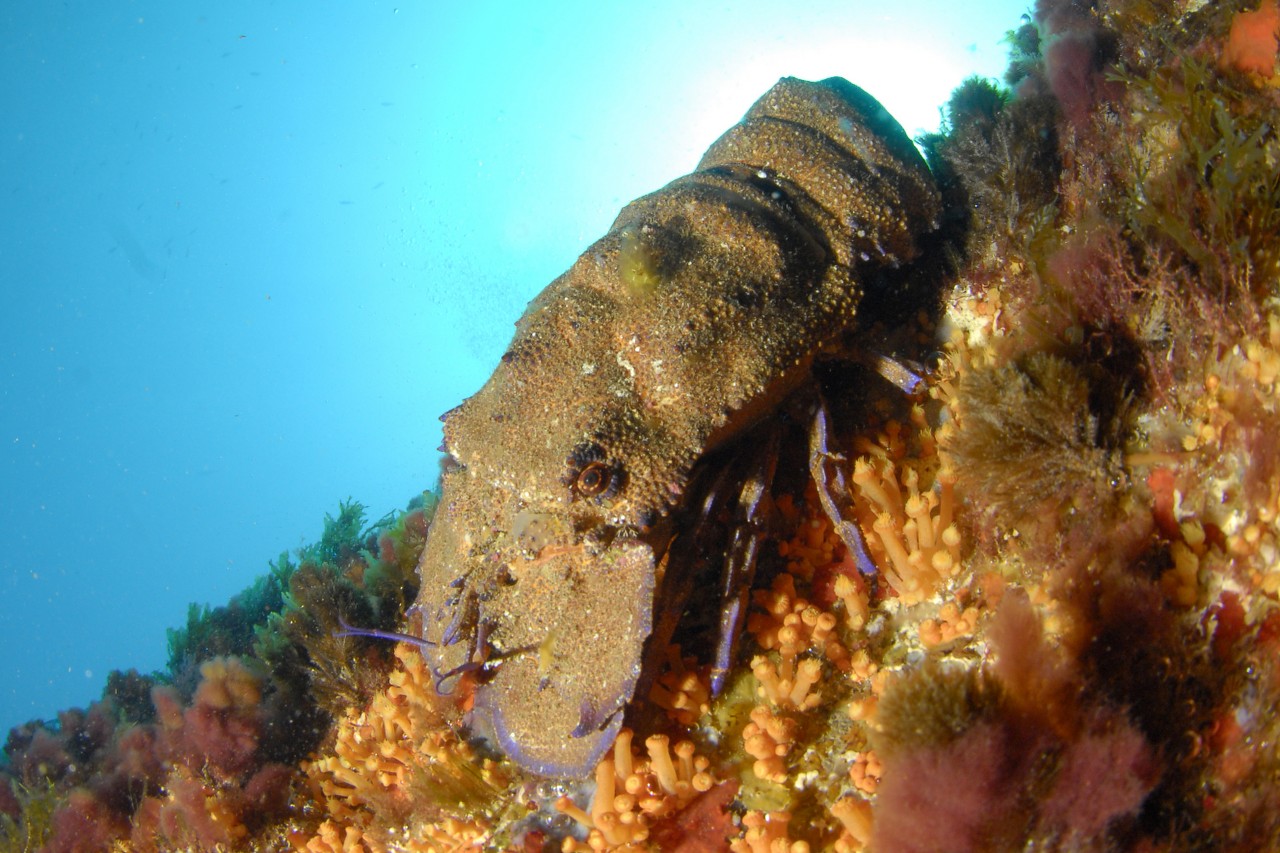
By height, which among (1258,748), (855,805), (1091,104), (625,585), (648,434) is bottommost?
(1258,748)

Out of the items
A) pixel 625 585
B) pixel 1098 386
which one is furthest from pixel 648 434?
pixel 1098 386

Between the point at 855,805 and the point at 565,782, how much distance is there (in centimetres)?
157

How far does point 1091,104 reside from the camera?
416 centimetres

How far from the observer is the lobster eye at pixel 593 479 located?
9.57ft

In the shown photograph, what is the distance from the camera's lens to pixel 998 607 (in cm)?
256

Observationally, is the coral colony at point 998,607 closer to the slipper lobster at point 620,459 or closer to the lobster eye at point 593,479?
the slipper lobster at point 620,459

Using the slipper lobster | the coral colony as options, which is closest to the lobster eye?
the slipper lobster

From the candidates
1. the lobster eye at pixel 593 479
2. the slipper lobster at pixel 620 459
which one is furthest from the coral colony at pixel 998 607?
the lobster eye at pixel 593 479

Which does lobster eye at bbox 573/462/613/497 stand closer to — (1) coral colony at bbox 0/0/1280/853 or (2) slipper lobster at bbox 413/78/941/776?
(2) slipper lobster at bbox 413/78/941/776

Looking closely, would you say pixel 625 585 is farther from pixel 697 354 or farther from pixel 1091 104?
pixel 1091 104

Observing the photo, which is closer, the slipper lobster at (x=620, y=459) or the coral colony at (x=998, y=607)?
the coral colony at (x=998, y=607)

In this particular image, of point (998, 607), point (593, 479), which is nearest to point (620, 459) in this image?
point (593, 479)

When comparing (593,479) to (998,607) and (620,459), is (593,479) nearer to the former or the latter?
(620,459)

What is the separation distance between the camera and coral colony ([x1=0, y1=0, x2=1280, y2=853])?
2.17 meters
